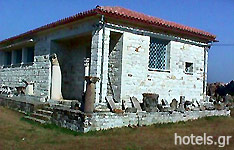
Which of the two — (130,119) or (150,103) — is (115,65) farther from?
(130,119)

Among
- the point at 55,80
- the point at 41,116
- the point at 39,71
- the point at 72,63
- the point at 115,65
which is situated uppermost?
the point at 72,63

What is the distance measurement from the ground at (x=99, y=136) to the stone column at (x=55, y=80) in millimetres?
3136

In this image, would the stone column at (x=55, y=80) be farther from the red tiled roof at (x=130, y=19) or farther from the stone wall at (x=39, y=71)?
the red tiled roof at (x=130, y=19)

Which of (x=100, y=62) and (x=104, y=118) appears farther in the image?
(x=100, y=62)

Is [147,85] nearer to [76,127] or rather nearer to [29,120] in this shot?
[76,127]

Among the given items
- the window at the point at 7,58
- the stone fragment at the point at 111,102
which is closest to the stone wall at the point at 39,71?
the window at the point at 7,58

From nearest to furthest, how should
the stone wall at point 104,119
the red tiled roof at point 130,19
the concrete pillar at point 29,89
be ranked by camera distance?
the stone wall at point 104,119
the red tiled roof at point 130,19
the concrete pillar at point 29,89

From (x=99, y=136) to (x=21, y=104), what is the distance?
5.89 metres

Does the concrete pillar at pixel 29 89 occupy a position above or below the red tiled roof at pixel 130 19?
below

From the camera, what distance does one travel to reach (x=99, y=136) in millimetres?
7617

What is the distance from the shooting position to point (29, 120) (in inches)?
400

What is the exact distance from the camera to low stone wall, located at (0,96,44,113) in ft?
36.7

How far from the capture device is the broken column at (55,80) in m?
13.1

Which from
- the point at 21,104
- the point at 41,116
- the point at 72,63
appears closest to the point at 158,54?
the point at 72,63
